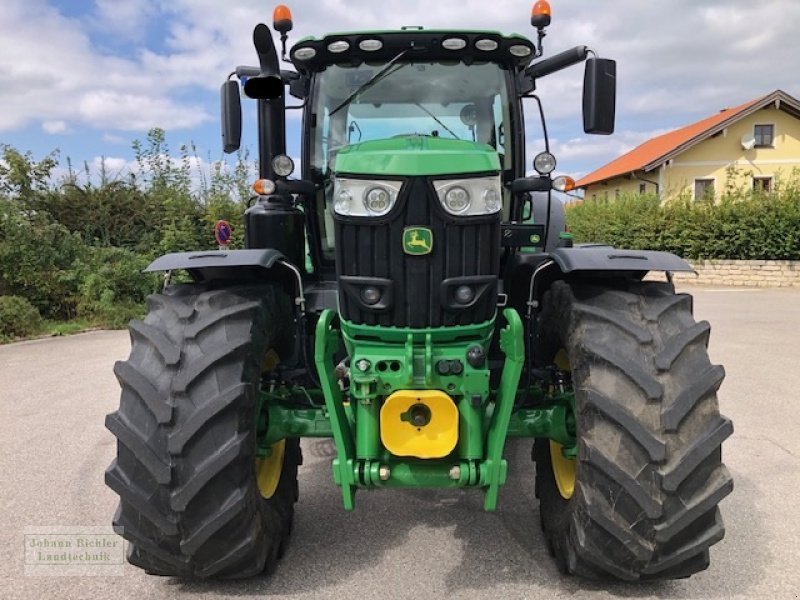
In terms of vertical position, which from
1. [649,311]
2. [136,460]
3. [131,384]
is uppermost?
[649,311]

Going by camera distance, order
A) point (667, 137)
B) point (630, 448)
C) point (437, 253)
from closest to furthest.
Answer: point (630, 448)
point (437, 253)
point (667, 137)

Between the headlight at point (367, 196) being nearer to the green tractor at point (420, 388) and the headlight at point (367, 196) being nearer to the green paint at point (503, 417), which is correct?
the green tractor at point (420, 388)

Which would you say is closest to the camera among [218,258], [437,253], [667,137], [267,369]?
[437,253]

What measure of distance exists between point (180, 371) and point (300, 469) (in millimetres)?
2020

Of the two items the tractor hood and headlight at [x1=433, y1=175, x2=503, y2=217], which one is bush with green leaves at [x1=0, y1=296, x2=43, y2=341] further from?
headlight at [x1=433, y1=175, x2=503, y2=217]

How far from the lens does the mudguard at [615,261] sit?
104 inches

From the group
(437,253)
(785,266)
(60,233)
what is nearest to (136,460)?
(437,253)

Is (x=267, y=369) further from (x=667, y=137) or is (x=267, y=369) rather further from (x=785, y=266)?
(x=667, y=137)

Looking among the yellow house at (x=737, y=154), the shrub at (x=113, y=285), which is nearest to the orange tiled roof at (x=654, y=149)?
the yellow house at (x=737, y=154)

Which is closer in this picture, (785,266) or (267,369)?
(267,369)

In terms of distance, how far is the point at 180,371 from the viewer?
251cm

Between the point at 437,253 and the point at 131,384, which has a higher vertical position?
the point at 437,253

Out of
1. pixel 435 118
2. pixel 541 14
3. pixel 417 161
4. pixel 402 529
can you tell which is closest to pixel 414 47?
pixel 435 118

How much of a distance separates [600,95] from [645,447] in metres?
1.82
